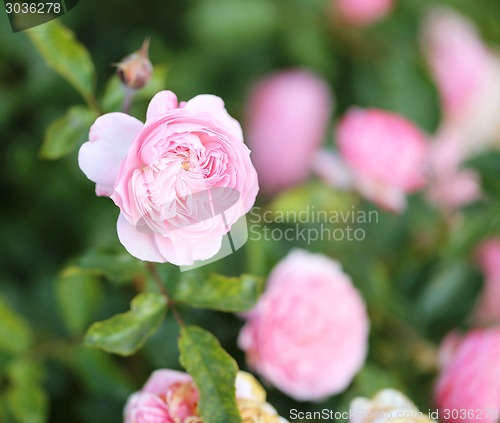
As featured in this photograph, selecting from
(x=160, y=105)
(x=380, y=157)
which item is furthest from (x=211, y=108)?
(x=380, y=157)

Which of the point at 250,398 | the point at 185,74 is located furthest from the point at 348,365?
the point at 185,74

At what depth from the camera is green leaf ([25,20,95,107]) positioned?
2.04ft

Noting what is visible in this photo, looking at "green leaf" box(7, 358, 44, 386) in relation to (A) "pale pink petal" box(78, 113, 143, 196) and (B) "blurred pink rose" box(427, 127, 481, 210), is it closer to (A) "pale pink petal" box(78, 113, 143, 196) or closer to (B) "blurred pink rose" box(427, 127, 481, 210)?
(A) "pale pink petal" box(78, 113, 143, 196)

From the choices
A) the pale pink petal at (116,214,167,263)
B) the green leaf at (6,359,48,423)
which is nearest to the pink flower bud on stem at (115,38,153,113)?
the pale pink petal at (116,214,167,263)

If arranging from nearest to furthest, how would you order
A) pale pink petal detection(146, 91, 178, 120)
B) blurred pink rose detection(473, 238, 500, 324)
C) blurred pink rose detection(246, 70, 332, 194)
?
pale pink petal detection(146, 91, 178, 120)
blurred pink rose detection(473, 238, 500, 324)
blurred pink rose detection(246, 70, 332, 194)

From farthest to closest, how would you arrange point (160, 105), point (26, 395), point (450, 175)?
point (450, 175) → point (26, 395) → point (160, 105)

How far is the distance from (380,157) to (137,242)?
471 mm

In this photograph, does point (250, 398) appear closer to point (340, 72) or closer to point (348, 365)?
point (348, 365)

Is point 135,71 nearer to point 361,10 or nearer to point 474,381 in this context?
point 474,381

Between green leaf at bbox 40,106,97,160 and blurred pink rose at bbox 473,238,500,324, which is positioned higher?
green leaf at bbox 40,106,97,160

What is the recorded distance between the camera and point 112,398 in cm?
72

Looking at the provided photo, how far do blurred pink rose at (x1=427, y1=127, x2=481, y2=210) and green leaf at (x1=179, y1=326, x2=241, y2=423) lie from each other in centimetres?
53

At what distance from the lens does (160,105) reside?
477 mm

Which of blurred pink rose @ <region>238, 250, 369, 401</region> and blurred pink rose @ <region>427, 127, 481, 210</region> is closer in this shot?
blurred pink rose @ <region>238, 250, 369, 401</region>
